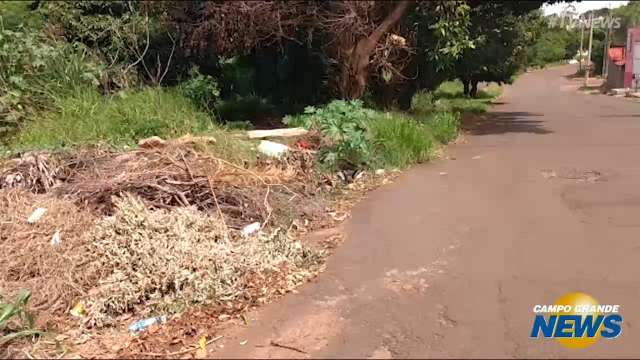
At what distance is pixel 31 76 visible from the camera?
1019cm

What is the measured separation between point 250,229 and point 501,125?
1181 cm

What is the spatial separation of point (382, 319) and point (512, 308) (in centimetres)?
89

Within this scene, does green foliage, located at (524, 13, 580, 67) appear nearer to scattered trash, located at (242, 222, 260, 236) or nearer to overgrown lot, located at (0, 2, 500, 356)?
overgrown lot, located at (0, 2, 500, 356)

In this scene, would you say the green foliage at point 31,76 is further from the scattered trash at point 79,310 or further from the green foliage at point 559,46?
the green foliage at point 559,46

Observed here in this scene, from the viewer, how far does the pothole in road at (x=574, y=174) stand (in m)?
8.20

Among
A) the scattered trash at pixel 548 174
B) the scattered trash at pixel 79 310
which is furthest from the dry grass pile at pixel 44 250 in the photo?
the scattered trash at pixel 548 174

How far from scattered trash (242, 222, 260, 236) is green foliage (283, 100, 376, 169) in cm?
227

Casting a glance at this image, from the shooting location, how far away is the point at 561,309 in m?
4.18

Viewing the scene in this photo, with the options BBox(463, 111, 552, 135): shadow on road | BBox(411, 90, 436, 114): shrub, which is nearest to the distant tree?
BBox(411, 90, 436, 114): shrub

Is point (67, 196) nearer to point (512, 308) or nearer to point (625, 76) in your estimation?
point (512, 308)

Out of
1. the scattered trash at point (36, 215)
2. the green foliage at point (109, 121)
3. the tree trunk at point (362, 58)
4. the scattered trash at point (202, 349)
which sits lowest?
the scattered trash at point (202, 349)

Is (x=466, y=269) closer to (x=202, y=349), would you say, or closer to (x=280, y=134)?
(x=202, y=349)

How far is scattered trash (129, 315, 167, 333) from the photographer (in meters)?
4.27

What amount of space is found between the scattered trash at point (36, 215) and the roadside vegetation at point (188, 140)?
0.20ft
